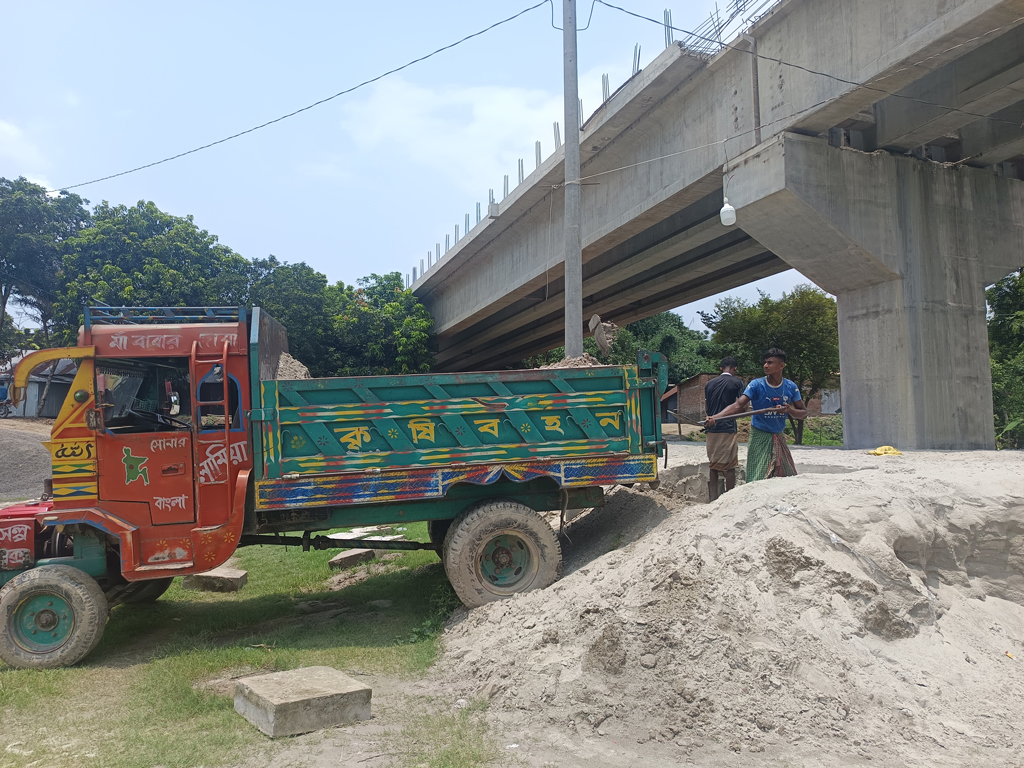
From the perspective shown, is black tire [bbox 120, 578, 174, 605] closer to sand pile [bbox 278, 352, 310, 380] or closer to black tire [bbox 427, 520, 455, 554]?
sand pile [bbox 278, 352, 310, 380]

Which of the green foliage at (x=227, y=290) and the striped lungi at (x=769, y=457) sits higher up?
the green foliage at (x=227, y=290)

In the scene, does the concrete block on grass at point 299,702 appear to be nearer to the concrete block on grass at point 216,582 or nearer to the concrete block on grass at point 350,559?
the concrete block on grass at point 216,582

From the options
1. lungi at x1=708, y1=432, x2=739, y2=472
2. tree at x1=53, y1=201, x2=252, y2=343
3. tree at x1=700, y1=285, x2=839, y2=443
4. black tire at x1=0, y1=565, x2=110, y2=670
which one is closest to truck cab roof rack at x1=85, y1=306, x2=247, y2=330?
black tire at x1=0, y1=565, x2=110, y2=670

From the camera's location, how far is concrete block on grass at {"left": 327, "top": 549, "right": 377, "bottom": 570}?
8883mm

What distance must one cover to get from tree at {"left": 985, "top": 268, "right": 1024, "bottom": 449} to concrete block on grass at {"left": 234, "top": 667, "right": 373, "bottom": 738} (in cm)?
1796

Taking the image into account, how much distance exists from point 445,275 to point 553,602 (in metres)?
23.6

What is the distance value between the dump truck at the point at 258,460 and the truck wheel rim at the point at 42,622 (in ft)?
0.04

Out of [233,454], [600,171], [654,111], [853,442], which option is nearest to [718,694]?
[233,454]

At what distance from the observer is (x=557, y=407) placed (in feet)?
21.3

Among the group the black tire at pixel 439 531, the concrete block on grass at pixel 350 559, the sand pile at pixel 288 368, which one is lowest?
the concrete block on grass at pixel 350 559

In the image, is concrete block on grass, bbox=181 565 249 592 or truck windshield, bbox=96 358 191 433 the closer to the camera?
truck windshield, bbox=96 358 191 433

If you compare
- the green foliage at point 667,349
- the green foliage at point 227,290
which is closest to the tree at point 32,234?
the green foliage at point 227,290

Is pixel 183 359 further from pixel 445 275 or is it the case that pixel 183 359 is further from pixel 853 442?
pixel 445 275

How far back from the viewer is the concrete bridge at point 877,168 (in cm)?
986
